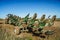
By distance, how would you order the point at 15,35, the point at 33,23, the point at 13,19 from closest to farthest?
the point at 15,35, the point at 33,23, the point at 13,19

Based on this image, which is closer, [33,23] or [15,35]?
[15,35]

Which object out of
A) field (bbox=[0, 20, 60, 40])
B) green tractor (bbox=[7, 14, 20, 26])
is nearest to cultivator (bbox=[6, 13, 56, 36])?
green tractor (bbox=[7, 14, 20, 26])

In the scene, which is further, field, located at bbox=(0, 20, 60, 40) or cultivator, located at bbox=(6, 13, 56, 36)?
cultivator, located at bbox=(6, 13, 56, 36)

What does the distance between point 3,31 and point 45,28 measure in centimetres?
105

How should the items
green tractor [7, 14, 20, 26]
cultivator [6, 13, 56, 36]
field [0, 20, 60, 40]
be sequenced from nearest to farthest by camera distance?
field [0, 20, 60, 40] < cultivator [6, 13, 56, 36] < green tractor [7, 14, 20, 26]

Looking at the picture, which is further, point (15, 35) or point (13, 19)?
point (13, 19)

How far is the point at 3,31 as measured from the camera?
12.9 ft

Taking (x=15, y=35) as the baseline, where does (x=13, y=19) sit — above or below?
above

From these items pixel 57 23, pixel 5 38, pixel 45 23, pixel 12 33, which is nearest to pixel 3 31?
pixel 12 33

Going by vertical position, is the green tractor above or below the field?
above

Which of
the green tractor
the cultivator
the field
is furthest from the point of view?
the green tractor

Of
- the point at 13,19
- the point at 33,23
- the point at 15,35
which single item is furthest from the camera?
the point at 13,19

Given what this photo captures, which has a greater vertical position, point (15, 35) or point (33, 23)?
point (33, 23)

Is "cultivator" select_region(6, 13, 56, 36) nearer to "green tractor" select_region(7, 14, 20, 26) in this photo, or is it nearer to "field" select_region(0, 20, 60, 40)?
"green tractor" select_region(7, 14, 20, 26)
